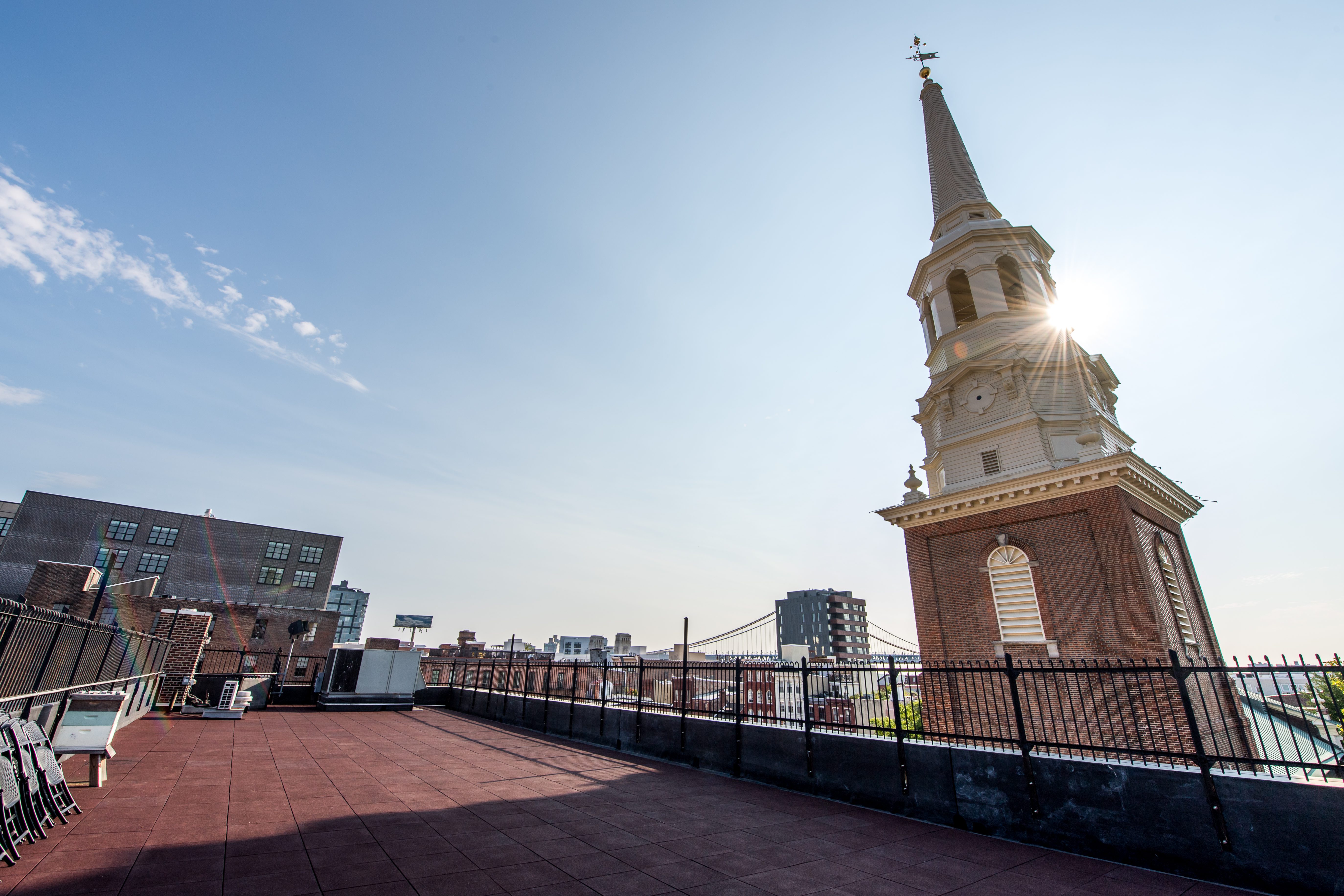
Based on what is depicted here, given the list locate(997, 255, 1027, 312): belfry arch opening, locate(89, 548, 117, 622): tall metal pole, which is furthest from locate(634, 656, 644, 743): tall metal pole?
locate(997, 255, 1027, 312): belfry arch opening

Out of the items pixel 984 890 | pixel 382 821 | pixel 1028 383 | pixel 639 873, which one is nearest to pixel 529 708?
pixel 382 821

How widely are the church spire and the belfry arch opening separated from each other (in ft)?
10.8

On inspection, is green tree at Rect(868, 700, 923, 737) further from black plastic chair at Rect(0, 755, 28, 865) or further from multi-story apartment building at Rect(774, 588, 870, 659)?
multi-story apartment building at Rect(774, 588, 870, 659)

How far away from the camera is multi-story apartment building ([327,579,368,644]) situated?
410ft

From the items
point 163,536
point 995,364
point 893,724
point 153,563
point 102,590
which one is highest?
point 163,536

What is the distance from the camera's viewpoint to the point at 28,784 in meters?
5.38

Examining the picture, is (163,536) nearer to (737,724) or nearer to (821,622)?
(737,724)

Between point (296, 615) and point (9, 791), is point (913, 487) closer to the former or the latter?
point (9, 791)

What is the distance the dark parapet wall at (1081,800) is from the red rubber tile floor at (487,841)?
0.27 meters

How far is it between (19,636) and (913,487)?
2108 cm

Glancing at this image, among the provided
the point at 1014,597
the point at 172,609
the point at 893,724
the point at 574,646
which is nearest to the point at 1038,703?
the point at 893,724

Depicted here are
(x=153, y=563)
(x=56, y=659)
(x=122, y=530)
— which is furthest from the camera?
(x=122, y=530)

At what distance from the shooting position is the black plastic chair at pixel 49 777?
5766 millimetres

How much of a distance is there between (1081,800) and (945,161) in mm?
25517
